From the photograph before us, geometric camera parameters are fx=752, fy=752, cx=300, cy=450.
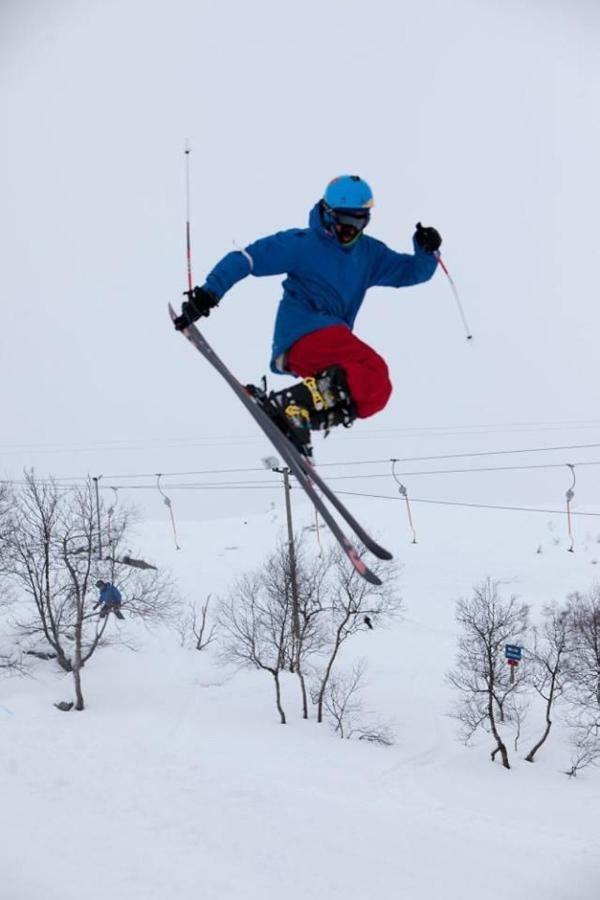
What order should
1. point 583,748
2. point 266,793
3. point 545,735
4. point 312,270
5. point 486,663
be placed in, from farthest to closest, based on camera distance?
point 486,663
point 583,748
point 545,735
point 266,793
point 312,270

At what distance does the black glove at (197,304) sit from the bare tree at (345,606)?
2930cm

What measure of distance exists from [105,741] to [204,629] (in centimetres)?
1319

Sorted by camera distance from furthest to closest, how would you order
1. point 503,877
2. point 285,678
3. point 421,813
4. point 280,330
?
point 285,678
point 421,813
point 503,877
point 280,330

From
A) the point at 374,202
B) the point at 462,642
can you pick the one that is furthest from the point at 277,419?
the point at 462,642

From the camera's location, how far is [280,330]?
4.37 metres

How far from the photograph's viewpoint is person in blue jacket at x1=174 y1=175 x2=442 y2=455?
4078mm

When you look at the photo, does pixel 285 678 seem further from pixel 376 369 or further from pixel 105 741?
pixel 376 369

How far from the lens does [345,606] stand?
119 feet

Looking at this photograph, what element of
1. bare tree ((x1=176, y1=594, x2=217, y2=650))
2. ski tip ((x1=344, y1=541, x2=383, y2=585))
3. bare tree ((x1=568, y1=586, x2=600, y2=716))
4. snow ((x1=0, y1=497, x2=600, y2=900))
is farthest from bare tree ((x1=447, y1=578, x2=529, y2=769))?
ski tip ((x1=344, y1=541, x2=383, y2=585))

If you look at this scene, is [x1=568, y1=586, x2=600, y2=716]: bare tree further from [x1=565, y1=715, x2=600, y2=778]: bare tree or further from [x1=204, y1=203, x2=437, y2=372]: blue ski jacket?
[x1=204, y1=203, x2=437, y2=372]: blue ski jacket

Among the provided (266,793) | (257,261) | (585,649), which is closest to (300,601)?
(266,793)

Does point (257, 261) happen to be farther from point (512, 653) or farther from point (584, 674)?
point (584, 674)

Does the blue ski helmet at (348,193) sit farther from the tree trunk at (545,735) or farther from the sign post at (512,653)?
the tree trunk at (545,735)

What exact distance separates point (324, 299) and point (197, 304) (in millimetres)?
768
